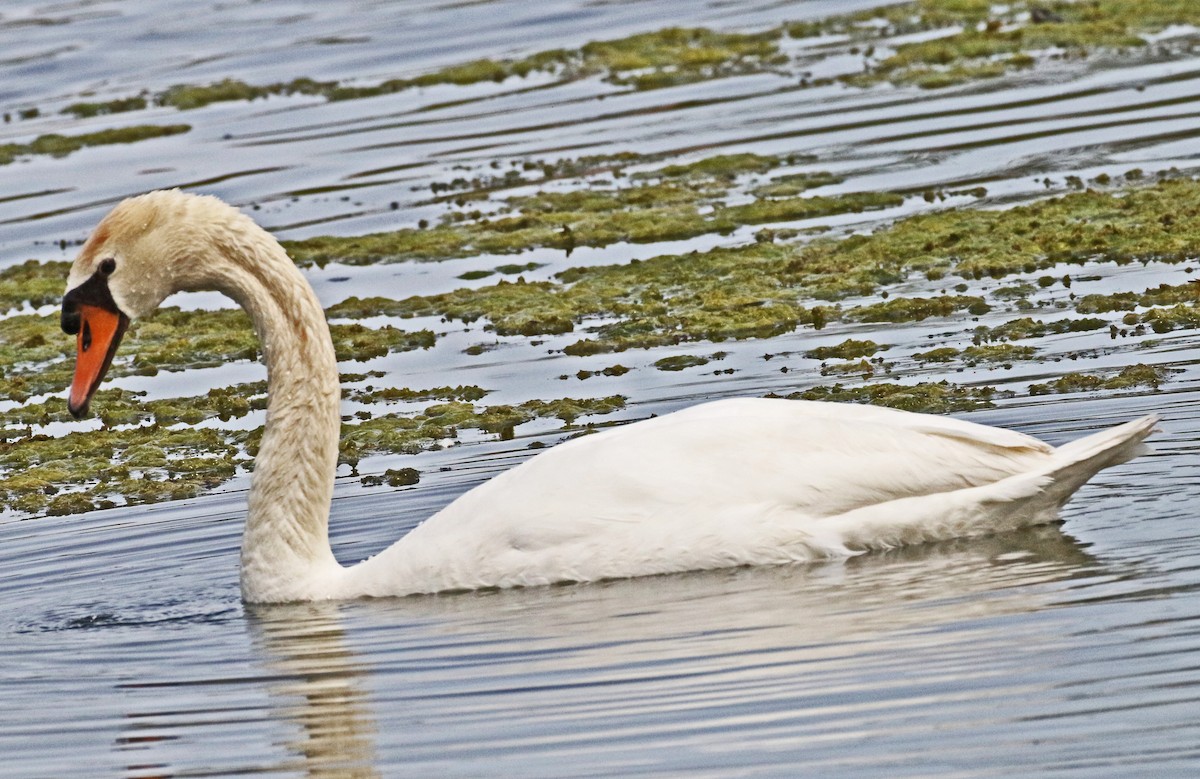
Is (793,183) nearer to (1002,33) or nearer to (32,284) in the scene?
(32,284)

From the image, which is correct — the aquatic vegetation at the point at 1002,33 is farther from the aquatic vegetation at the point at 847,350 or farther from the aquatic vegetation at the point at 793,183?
the aquatic vegetation at the point at 847,350

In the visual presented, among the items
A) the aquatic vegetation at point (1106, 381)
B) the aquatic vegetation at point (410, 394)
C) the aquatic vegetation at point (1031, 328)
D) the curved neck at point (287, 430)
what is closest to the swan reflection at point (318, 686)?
the curved neck at point (287, 430)

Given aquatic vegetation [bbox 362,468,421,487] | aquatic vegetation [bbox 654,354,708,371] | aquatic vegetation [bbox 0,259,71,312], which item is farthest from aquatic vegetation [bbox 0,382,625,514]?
aquatic vegetation [bbox 0,259,71,312]

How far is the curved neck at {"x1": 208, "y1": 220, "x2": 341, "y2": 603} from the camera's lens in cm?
967

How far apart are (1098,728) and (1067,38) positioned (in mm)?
20718

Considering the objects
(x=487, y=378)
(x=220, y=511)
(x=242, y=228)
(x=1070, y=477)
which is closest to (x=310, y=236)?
(x=487, y=378)

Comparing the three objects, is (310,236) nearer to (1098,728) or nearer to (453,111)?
(453,111)

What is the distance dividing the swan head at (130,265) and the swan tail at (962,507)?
114 inches

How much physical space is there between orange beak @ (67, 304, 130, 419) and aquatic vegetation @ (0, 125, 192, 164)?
54.8 ft

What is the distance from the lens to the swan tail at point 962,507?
9.06 meters

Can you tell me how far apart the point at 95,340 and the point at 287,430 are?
91cm

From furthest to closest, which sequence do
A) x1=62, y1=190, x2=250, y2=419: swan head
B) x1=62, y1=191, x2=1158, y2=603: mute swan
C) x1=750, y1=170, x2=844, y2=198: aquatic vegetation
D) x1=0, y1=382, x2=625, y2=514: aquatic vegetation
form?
x1=750, y1=170, x2=844, y2=198: aquatic vegetation, x1=0, y1=382, x2=625, y2=514: aquatic vegetation, x1=62, y1=190, x2=250, y2=419: swan head, x1=62, y1=191, x2=1158, y2=603: mute swan

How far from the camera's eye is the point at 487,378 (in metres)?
13.8

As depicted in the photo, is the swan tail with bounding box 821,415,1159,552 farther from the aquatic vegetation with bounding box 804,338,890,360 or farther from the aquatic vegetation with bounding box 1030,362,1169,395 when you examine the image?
the aquatic vegetation with bounding box 804,338,890,360
